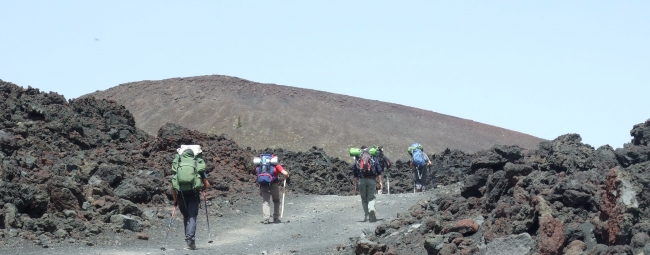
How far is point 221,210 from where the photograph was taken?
720 inches

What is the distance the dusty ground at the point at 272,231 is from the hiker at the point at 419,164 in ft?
5.10

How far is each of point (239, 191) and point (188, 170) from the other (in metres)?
8.01

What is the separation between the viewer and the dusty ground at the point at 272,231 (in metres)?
12.6

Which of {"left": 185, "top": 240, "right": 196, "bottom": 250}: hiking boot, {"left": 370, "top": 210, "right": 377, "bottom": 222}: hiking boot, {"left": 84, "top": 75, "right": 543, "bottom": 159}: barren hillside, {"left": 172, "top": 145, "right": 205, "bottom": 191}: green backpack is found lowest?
{"left": 185, "top": 240, "right": 196, "bottom": 250}: hiking boot

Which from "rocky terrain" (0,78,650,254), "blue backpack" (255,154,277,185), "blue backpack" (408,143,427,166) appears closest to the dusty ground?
"rocky terrain" (0,78,650,254)

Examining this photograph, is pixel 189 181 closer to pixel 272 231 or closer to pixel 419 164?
pixel 272 231

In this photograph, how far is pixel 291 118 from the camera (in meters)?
66.8

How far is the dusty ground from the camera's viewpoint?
41.2 feet

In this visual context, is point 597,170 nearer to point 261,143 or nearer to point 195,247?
point 195,247

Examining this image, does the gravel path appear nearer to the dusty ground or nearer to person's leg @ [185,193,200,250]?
the dusty ground

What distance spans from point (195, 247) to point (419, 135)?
59.4 metres

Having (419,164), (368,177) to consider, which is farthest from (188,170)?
(419,164)

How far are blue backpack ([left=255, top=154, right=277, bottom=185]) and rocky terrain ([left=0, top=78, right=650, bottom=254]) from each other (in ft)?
4.95

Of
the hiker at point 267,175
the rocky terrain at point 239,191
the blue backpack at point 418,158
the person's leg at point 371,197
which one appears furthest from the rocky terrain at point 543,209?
the blue backpack at point 418,158
